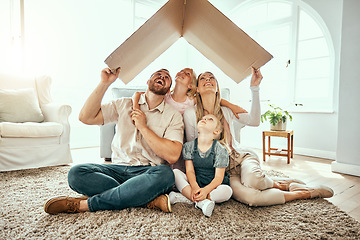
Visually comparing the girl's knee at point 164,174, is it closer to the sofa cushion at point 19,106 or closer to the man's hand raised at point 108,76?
the man's hand raised at point 108,76

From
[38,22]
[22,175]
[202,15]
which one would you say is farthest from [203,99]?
[38,22]

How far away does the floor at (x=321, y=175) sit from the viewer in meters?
1.59

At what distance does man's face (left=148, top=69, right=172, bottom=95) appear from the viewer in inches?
55.1

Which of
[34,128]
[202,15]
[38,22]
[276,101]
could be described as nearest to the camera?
[202,15]

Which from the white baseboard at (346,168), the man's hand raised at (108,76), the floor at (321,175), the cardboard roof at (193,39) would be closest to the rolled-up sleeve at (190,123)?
the cardboard roof at (193,39)

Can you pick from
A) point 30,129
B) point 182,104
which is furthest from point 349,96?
point 30,129

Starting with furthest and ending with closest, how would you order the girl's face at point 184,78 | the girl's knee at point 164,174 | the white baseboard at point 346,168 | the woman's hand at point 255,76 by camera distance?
the white baseboard at point 346,168 < the girl's face at point 184,78 < the woman's hand at point 255,76 < the girl's knee at point 164,174

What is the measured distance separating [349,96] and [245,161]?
1603mm

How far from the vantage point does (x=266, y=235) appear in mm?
1045

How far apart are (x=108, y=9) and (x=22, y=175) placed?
318 cm

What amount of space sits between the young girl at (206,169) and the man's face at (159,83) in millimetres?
280

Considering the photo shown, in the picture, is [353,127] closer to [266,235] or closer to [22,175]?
[266,235]

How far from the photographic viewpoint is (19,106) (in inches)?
99.0

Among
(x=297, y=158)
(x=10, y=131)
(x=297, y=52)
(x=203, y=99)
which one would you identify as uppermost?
(x=297, y=52)
